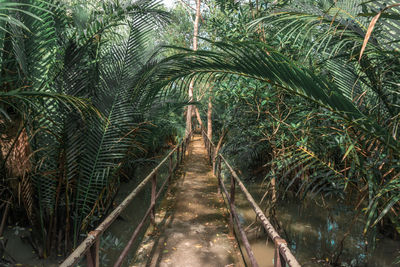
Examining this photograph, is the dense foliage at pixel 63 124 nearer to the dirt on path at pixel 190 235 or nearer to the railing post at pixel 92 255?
the dirt on path at pixel 190 235

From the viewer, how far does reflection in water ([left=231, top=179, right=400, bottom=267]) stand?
3.71 metres

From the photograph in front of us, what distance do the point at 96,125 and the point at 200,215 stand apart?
2.10 metres

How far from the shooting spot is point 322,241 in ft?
14.5

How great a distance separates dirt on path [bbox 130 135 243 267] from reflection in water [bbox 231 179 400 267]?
0.85 meters

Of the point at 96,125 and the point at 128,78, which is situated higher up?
the point at 128,78

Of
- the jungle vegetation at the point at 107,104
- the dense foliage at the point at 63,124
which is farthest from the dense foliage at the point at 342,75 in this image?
the dense foliage at the point at 63,124

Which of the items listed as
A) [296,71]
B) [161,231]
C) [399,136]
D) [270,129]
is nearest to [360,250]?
[270,129]

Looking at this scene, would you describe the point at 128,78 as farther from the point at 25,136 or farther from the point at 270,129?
the point at 270,129

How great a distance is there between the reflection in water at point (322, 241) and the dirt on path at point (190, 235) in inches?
33.4

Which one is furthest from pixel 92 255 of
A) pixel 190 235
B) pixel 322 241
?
pixel 322 241

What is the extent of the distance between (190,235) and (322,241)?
95.4 inches

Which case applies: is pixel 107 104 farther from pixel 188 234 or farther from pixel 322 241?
pixel 322 241

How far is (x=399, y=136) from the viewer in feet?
6.95

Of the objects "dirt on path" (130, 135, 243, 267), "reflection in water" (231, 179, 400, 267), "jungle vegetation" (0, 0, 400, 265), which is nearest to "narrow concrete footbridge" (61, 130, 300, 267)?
"dirt on path" (130, 135, 243, 267)
